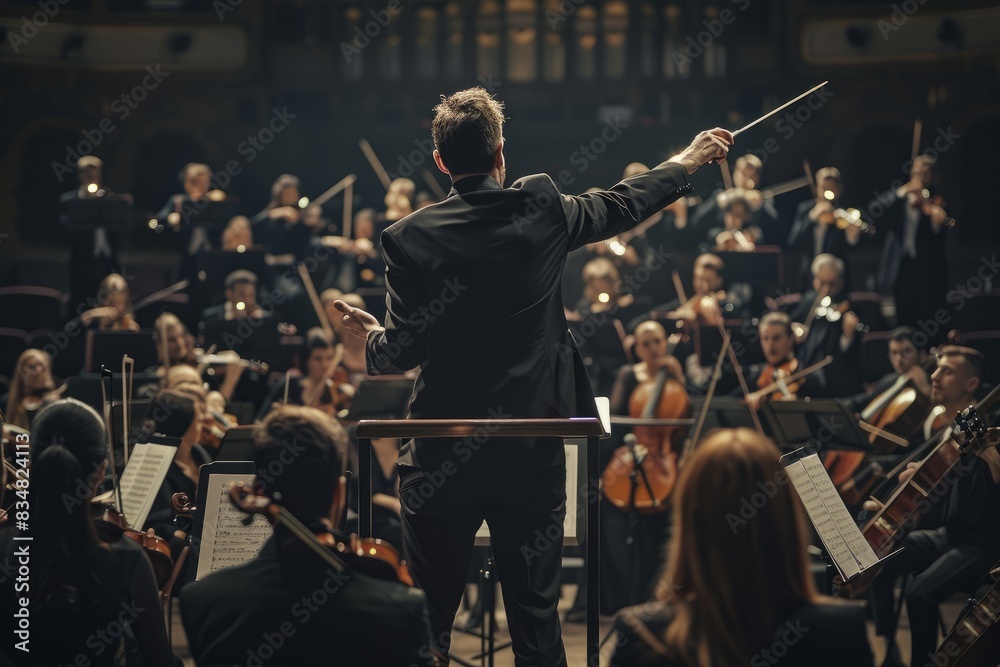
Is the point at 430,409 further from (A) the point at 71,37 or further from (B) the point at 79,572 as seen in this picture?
(A) the point at 71,37

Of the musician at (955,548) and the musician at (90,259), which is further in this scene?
the musician at (90,259)

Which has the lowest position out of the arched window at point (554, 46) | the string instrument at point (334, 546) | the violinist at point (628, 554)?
the violinist at point (628, 554)

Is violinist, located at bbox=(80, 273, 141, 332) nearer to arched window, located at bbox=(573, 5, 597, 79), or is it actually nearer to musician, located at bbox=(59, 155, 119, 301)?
musician, located at bbox=(59, 155, 119, 301)

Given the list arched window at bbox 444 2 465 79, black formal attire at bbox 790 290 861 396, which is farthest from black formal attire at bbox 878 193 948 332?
arched window at bbox 444 2 465 79

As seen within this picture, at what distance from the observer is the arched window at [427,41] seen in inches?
480

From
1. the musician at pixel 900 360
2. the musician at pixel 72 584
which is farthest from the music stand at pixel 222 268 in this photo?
the musician at pixel 72 584

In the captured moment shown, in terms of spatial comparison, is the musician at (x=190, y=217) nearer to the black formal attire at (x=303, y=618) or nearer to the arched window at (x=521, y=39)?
the arched window at (x=521, y=39)

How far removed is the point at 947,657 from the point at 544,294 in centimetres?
153

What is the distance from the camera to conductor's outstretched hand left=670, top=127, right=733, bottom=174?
2.55 metres

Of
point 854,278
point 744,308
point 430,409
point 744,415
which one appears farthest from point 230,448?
point 854,278

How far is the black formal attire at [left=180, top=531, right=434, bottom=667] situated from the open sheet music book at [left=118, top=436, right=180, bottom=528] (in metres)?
1.60

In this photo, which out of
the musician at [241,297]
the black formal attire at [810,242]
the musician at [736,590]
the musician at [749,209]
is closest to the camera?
the musician at [736,590]

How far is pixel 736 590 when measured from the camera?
167cm

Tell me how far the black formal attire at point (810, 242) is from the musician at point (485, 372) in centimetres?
639
